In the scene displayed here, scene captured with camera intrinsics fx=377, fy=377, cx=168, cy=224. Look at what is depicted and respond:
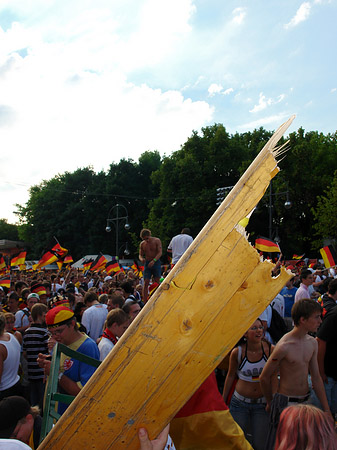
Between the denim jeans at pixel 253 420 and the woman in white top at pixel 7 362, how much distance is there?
106 inches

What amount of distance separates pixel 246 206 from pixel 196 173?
36007 mm

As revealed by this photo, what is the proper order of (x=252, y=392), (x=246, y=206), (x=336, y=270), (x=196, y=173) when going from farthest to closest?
(x=196, y=173), (x=336, y=270), (x=252, y=392), (x=246, y=206)

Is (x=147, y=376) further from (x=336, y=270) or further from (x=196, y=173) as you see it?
(x=196, y=173)

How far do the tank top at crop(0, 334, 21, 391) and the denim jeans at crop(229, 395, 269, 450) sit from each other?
268 centimetres

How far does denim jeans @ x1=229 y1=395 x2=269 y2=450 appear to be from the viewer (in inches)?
155

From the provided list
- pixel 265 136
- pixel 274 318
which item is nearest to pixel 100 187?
pixel 265 136

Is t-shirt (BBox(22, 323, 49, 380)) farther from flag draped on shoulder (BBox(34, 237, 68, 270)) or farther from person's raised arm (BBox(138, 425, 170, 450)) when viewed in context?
flag draped on shoulder (BBox(34, 237, 68, 270))

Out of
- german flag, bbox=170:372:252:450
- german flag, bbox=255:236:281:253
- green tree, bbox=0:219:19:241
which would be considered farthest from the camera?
green tree, bbox=0:219:19:241

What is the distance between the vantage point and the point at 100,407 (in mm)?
1216

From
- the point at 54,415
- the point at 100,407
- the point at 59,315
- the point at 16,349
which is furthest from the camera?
the point at 16,349

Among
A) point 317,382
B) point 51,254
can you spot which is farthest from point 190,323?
point 51,254

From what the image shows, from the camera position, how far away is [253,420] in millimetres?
4027

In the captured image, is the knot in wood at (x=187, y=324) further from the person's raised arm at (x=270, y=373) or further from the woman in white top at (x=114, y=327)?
the woman in white top at (x=114, y=327)

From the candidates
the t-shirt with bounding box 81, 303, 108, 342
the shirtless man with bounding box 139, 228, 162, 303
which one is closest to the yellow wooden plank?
A: the t-shirt with bounding box 81, 303, 108, 342
